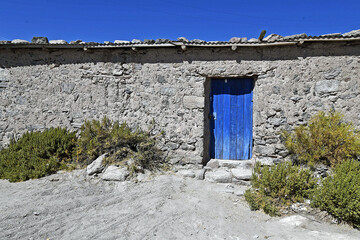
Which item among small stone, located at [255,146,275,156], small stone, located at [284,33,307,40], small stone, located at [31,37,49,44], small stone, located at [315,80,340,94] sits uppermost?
small stone, located at [31,37,49,44]

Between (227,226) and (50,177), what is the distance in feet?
11.1

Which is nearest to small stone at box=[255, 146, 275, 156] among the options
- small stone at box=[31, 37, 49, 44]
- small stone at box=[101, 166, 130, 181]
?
small stone at box=[101, 166, 130, 181]

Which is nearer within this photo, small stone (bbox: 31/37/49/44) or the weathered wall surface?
the weathered wall surface

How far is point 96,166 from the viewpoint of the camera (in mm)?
4508

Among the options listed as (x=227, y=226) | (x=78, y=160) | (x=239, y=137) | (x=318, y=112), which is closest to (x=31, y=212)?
(x=78, y=160)

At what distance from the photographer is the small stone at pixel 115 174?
4312 mm

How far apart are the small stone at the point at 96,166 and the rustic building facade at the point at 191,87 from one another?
3.45 feet

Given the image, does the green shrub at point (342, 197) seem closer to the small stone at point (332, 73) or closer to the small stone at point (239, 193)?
the small stone at point (239, 193)

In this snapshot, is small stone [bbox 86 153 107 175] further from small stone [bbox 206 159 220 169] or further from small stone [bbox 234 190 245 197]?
small stone [bbox 234 190 245 197]

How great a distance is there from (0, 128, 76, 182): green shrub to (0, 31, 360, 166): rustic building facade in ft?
1.49

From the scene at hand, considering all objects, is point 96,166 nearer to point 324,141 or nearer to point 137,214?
point 137,214

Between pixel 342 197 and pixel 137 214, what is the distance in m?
2.75

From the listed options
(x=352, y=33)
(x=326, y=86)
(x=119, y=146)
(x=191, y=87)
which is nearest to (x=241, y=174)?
(x=191, y=87)

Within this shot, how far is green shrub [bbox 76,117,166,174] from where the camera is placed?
4.72m
